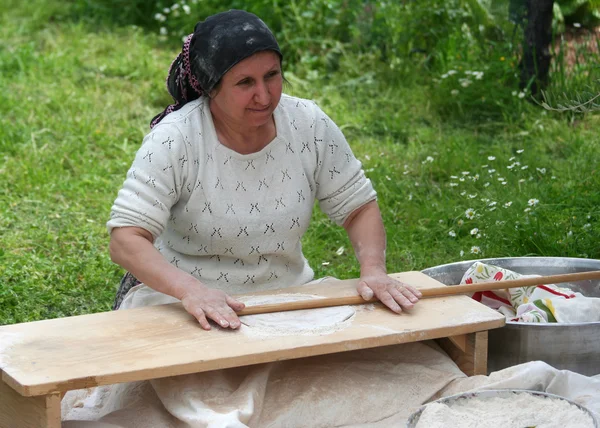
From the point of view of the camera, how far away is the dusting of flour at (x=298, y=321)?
2754 mm

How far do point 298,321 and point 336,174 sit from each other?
629 mm

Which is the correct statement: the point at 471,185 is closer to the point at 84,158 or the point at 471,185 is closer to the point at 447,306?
the point at 447,306

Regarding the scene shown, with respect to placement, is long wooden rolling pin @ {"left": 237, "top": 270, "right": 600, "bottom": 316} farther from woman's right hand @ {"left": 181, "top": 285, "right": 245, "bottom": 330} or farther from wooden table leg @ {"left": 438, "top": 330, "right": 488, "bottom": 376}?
wooden table leg @ {"left": 438, "top": 330, "right": 488, "bottom": 376}

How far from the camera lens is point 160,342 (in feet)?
8.67

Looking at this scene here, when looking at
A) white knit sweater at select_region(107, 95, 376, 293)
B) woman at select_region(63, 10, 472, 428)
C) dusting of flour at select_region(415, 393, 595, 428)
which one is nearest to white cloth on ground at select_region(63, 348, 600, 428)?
woman at select_region(63, 10, 472, 428)

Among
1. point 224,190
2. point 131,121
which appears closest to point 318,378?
point 224,190

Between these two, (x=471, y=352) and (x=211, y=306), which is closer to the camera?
(x=211, y=306)

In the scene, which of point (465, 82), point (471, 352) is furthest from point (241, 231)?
point (465, 82)

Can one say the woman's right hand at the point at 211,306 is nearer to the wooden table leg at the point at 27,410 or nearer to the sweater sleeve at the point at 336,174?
the wooden table leg at the point at 27,410

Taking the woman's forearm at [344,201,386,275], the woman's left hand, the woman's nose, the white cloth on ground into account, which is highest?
the woman's nose

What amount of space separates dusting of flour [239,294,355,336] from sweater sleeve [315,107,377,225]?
0.46 meters

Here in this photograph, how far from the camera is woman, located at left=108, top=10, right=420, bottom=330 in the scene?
2.90 m

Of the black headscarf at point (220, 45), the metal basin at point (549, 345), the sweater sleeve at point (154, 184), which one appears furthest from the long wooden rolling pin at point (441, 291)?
the black headscarf at point (220, 45)

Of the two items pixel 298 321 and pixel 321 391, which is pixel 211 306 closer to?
pixel 298 321
